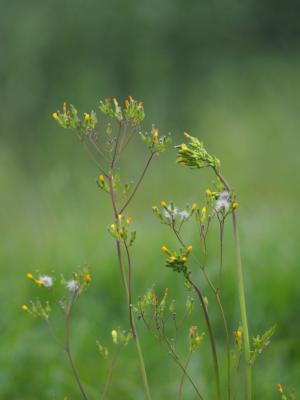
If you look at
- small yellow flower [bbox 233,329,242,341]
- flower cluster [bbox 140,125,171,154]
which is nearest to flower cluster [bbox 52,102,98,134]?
flower cluster [bbox 140,125,171,154]

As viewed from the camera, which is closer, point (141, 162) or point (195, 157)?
point (195, 157)

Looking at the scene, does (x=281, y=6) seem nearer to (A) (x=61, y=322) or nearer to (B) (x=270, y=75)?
(B) (x=270, y=75)

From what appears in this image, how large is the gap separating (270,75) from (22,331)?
6.95 m

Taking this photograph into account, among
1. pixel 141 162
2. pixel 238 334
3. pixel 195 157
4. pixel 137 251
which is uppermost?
pixel 141 162

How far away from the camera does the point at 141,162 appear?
7.33 metres

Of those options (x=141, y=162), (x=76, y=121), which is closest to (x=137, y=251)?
(x=76, y=121)

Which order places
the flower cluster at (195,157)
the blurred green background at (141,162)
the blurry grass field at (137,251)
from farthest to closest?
the blurred green background at (141,162) → the blurry grass field at (137,251) → the flower cluster at (195,157)

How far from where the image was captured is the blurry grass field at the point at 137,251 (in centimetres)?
289

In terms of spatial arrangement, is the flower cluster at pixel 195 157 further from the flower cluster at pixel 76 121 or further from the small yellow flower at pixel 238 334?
the small yellow flower at pixel 238 334

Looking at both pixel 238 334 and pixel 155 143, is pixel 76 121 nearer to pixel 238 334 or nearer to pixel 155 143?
pixel 155 143

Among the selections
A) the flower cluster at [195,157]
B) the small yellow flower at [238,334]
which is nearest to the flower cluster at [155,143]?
the flower cluster at [195,157]

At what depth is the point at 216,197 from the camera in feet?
5.82

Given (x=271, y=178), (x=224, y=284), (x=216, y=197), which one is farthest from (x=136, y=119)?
(x=271, y=178)

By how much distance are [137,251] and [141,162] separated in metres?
3.29
